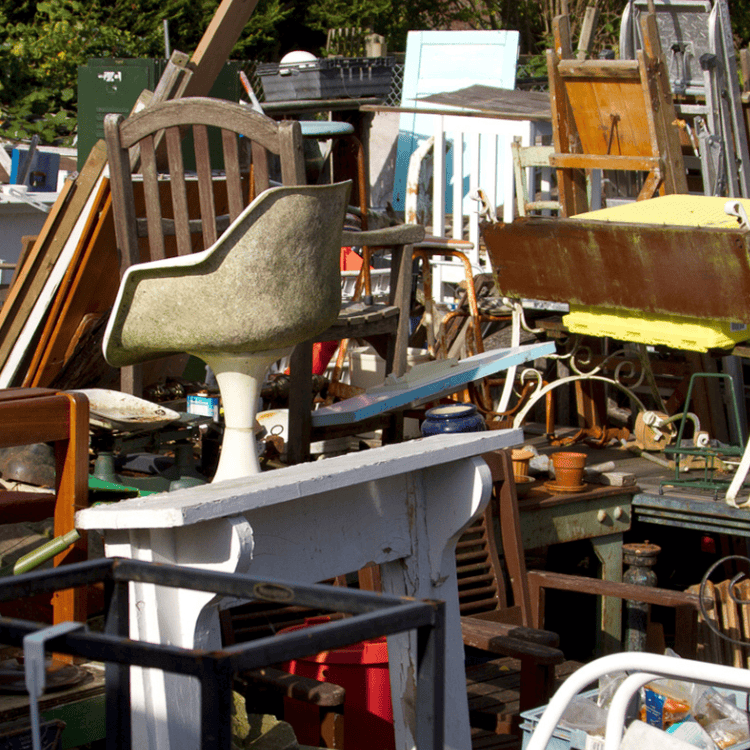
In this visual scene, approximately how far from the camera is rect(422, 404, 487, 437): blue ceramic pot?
138 inches

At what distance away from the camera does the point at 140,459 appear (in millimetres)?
3488

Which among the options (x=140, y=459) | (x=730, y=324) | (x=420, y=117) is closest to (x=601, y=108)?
(x=730, y=324)

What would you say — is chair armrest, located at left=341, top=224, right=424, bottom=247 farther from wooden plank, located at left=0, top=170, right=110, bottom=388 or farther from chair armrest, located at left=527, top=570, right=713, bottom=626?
chair armrest, located at left=527, top=570, right=713, bottom=626

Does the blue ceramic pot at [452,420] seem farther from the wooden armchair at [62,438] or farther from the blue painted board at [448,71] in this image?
the blue painted board at [448,71]

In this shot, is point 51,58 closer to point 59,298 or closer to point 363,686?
point 59,298

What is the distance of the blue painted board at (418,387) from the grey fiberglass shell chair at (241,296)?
90cm

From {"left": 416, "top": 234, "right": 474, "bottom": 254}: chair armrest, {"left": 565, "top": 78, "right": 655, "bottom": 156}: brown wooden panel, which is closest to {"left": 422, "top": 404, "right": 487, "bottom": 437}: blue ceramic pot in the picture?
{"left": 416, "top": 234, "right": 474, "bottom": 254}: chair armrest

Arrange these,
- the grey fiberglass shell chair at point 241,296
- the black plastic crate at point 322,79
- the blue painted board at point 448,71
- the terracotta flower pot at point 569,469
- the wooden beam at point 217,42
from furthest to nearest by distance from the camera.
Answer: the blue painted board at point 448,71, the black plastic crate at point 322,79, the terracotta flower pot at point 569,469, the wooden beam at point 217,42, the grey fiberglass shell chair at point 241,296

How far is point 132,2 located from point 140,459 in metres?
10.6

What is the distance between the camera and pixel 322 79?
917 cm

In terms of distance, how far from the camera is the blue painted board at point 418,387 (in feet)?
12.6

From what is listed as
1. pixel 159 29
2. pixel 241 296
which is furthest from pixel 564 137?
pixel 159 29

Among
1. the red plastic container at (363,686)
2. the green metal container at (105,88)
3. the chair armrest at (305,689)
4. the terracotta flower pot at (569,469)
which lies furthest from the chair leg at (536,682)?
the green metal container at (105,88)

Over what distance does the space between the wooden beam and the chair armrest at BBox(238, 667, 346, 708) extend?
2679 mm
